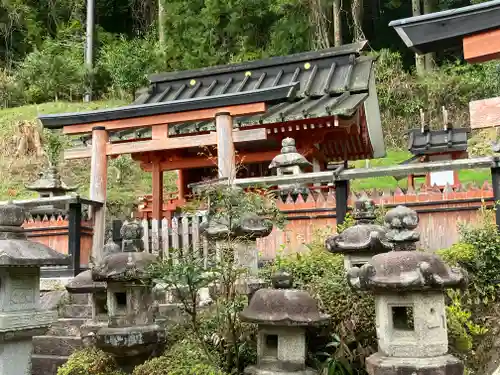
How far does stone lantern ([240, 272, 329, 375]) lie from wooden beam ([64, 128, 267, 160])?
13.4ft

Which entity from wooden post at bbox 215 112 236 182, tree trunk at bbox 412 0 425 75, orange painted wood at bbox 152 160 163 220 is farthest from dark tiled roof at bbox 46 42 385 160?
tree trunk at bbox 412 0 425 75

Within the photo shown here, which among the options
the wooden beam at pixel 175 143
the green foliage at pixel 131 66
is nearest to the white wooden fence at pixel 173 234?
the wooden beam at pixel 175 143

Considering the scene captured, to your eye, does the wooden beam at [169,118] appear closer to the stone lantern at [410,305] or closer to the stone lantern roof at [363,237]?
the stone lantern roof at [363,237]

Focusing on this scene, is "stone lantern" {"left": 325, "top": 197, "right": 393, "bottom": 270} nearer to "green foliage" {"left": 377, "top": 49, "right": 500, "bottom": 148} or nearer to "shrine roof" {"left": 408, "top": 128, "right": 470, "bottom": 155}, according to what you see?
"shrine roof" {"left": 408, "top": 128, "right": 470, "bottom": 155}

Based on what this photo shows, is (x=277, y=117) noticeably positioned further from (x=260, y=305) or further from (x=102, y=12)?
(x=102, y=12)

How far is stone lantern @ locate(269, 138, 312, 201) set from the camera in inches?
310

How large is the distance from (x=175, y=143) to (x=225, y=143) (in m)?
1.05

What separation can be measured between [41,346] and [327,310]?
3.98 meters

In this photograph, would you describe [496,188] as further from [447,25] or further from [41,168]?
[41,168]

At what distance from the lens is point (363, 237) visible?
5.10m

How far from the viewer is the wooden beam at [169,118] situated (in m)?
8.30

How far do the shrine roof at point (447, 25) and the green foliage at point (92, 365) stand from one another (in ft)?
14.8

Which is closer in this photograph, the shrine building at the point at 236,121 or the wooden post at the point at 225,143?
the wooden post at the point at 225,143

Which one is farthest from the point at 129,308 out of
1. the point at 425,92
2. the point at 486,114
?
the point at 425,92
